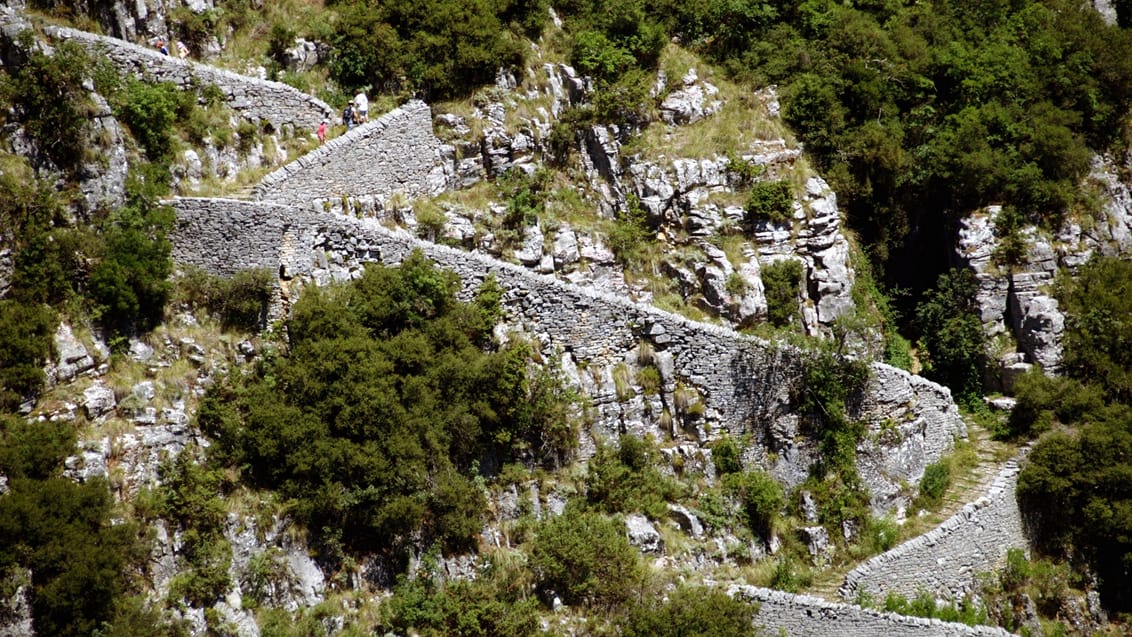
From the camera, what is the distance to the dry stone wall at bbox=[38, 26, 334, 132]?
21047 millimetres

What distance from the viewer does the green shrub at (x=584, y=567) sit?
60.1 ft

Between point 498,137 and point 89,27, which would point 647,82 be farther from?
point 89,27

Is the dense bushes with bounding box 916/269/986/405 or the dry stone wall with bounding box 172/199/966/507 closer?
the dry stone wall with bounding box 172/199/966/507

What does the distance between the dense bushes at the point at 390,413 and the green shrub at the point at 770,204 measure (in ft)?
21.7

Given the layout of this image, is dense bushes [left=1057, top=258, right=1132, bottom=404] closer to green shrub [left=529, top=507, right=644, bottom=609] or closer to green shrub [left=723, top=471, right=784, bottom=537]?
green shrub [left=723, top=471, right=784, bottom=537]

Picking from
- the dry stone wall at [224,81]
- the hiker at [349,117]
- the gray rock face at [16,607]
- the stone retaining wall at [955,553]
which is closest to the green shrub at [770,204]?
the stone retaining wall at [955,553]

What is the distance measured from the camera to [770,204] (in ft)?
78.7

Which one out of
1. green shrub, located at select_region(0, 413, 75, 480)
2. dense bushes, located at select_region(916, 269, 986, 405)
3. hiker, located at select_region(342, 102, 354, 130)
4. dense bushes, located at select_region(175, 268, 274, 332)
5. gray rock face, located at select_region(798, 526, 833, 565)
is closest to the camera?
green shrub, located at select_region(0, 413, 75, 480)

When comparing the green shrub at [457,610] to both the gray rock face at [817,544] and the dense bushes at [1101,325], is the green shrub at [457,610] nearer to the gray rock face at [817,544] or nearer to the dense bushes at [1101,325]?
the gray rock face at [817,544]

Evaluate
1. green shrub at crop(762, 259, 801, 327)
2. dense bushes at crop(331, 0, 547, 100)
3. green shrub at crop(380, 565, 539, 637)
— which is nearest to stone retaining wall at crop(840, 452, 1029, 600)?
green shrub at crop(762, 259, 801, 327)

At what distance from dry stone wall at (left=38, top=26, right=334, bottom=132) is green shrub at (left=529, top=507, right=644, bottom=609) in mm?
10345

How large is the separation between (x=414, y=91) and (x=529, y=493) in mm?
10051

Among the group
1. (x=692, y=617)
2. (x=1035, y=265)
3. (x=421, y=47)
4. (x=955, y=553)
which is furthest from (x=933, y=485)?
(x=421, y=47)

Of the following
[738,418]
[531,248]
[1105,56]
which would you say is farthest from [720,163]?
[1105,56]
